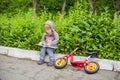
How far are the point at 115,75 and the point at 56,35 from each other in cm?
189

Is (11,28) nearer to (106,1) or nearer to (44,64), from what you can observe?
(44,64)

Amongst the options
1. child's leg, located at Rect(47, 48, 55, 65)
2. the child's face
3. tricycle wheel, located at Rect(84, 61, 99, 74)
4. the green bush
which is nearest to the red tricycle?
tricycle wheel, located at Rect(84, 61, 99, 74)

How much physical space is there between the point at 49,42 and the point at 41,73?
3.24 feet

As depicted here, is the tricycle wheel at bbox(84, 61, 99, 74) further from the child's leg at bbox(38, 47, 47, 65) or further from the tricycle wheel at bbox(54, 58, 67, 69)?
the child's leg at bbox(38, 47, 47, 65)

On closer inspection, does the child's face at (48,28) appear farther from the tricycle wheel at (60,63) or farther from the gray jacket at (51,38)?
the tricycle wheel at (60,63)

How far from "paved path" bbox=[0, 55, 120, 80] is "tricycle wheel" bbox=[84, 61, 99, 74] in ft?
0.32

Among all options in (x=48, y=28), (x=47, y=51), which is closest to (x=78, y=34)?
(x=48, y=28)

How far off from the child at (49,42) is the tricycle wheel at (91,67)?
1087 mm

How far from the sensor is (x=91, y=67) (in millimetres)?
6910

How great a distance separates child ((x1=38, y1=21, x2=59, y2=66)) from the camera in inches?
298

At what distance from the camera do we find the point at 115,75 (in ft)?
22.6

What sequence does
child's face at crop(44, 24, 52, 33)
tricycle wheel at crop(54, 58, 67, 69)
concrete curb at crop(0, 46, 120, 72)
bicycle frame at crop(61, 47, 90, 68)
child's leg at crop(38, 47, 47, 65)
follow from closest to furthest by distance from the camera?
bicycle frame at crop(61, 47, 90, 68), concrete curb at crop(0, 46, 120, 72), tricycle wheel at crop(54, 58, 67, 69), child's face at crop(44, 24, 52, 33), child's leg at crop(38, 47, 47, 65)

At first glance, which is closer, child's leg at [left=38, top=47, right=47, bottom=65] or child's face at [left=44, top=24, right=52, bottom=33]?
child's face at [left=44, top=24, right=52, bottom=33]

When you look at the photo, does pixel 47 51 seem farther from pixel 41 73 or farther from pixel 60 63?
pixel 41 73
